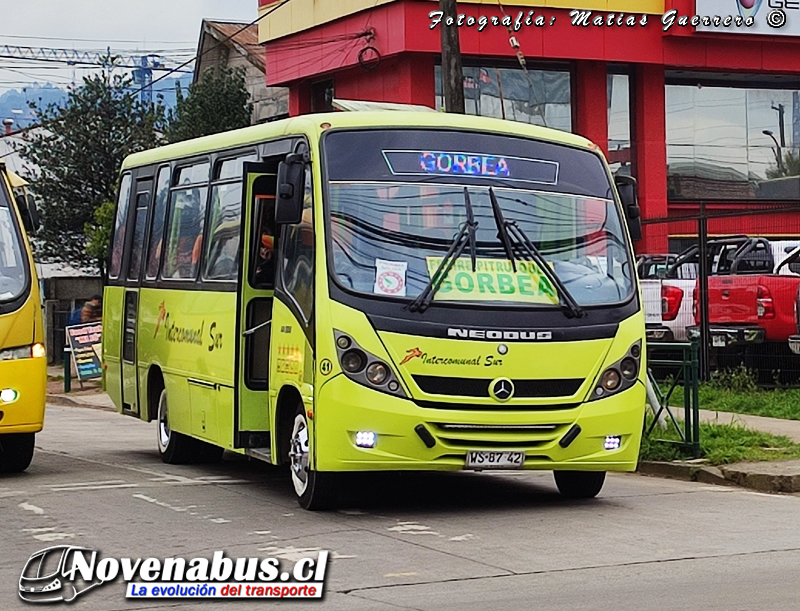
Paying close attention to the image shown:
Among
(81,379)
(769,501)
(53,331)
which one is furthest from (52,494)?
(53,331)

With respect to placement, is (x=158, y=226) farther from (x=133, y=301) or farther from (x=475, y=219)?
(x=475, y=219)

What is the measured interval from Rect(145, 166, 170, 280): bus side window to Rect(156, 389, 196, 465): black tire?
1289 millimetres

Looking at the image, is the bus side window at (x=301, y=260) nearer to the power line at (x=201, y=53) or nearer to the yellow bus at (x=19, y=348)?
the yellow bus at (x=19, y=348)

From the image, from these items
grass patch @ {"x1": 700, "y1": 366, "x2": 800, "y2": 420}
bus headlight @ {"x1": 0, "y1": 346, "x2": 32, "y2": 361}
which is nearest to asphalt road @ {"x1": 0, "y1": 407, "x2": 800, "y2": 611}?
bus headlight @ {"x1": 0, "y1": 346, "x2": 32, "y2": 361}

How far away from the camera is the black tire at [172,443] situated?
1503 centimetres

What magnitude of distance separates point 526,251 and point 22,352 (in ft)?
15.4

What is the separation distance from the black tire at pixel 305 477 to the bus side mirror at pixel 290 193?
141cm

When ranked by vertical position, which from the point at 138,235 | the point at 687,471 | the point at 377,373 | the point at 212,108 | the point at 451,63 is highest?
the point at 212,108

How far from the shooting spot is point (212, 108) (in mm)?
42406

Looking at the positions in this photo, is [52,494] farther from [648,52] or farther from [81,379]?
[648,52]

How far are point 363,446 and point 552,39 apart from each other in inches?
973

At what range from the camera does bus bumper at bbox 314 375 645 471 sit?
1069cm
